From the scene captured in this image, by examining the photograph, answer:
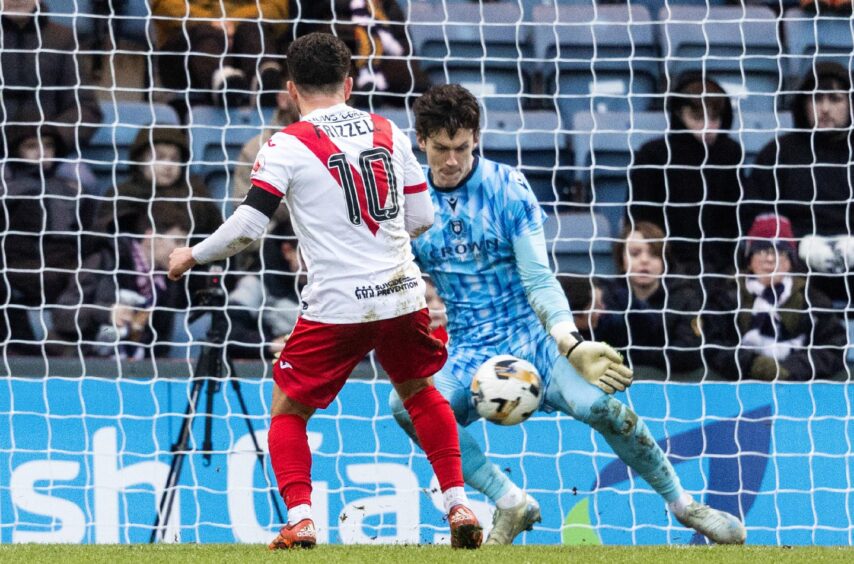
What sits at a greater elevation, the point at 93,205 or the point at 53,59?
the point at 53,59

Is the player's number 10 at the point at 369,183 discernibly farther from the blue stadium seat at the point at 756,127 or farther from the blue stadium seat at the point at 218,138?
the blue stadium seat at the point at 756,127

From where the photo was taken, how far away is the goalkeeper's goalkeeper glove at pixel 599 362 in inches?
182

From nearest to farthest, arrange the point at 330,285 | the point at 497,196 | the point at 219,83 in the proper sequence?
the point at 330,285 < the point at 497,196 < the point at 219,83

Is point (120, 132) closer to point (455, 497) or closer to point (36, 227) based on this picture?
point (36, 227)

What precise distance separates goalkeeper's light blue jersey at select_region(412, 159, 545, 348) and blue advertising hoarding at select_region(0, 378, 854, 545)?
1.24 meters

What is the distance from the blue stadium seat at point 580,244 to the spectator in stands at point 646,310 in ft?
1.69

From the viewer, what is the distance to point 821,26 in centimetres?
853

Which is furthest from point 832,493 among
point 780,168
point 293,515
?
point 293,515

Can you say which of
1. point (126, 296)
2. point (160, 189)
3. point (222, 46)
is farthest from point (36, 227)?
point (222, 46)

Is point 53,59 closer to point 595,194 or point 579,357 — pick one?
point 595,194

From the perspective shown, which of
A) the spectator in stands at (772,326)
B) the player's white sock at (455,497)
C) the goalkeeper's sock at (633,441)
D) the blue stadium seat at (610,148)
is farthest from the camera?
the blue stadium seat at (610,148)

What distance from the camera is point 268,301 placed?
686cm

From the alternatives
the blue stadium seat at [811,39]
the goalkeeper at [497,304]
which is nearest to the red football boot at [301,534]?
the goalkeeper at [497,304]

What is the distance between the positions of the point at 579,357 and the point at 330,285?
96 cm
